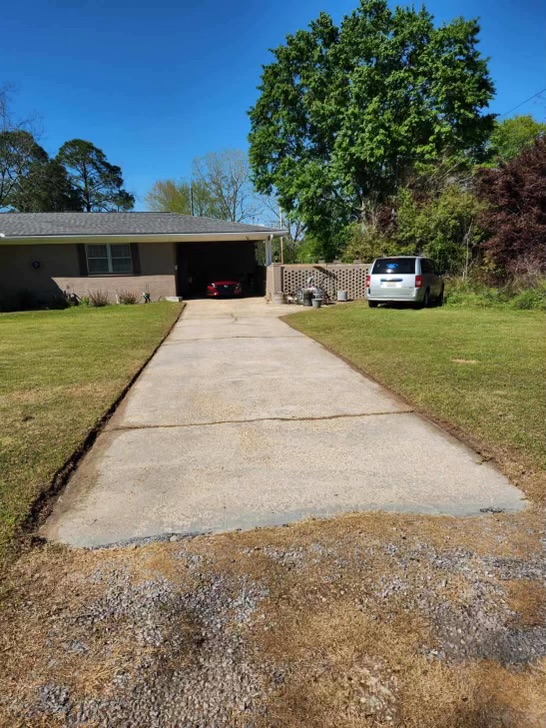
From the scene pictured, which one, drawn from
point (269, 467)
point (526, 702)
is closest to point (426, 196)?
point (269, 467)

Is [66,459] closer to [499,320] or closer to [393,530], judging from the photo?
[393,530]

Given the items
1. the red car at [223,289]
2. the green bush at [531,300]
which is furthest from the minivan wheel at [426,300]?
the red car at [223,289]

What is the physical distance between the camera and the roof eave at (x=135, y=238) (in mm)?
18141

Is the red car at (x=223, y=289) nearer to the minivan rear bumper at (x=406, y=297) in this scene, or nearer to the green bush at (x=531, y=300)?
the minivan rear bumper at (x=406, y=297)

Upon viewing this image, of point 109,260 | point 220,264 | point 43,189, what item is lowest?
point 220,264

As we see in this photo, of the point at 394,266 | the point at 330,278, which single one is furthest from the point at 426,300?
the point at 330,278

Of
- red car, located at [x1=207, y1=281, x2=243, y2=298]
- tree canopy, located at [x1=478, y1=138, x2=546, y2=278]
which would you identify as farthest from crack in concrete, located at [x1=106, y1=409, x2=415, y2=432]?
red car, located at [x1=207, y1=281, x2=243, y2=298]

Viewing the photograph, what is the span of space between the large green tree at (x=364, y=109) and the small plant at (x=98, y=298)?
13.6 metres

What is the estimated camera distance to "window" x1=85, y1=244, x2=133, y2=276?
759 inches

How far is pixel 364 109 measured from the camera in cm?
2531

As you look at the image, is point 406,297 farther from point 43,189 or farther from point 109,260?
point 43,189

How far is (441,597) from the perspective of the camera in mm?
2195

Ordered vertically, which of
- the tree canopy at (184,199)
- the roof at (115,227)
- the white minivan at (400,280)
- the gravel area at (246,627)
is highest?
the tree canopy at (184,199)

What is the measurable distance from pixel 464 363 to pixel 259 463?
14.3ft
